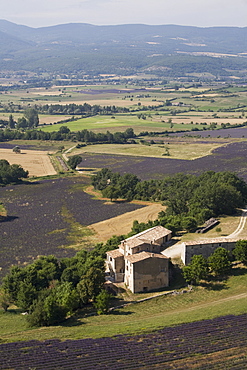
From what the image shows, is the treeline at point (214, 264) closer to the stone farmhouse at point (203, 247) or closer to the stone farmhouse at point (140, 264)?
the stone farmhouse at point (203, 247)

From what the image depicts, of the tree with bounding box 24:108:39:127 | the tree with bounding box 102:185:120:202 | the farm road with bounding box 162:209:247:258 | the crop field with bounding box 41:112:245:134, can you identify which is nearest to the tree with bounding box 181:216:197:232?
the farm road with bounding box 162:209:247:258

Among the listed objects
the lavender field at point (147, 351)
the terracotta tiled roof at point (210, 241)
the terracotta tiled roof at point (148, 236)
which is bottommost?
the lavender field at point (147, 351)

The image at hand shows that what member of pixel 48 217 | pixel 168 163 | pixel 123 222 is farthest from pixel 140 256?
pixel 168 163

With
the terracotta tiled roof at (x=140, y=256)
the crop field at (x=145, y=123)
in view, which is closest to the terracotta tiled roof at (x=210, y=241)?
the terracotta tiled roof at (x=140, y=256)

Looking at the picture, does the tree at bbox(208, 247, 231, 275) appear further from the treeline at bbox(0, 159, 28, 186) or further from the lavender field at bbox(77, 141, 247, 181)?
the treeline at bbox(0, 159, 28, 186)

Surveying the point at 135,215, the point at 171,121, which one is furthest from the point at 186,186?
the point at 171,121

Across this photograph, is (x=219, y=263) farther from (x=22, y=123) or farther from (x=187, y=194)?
(x=22, y=123)
